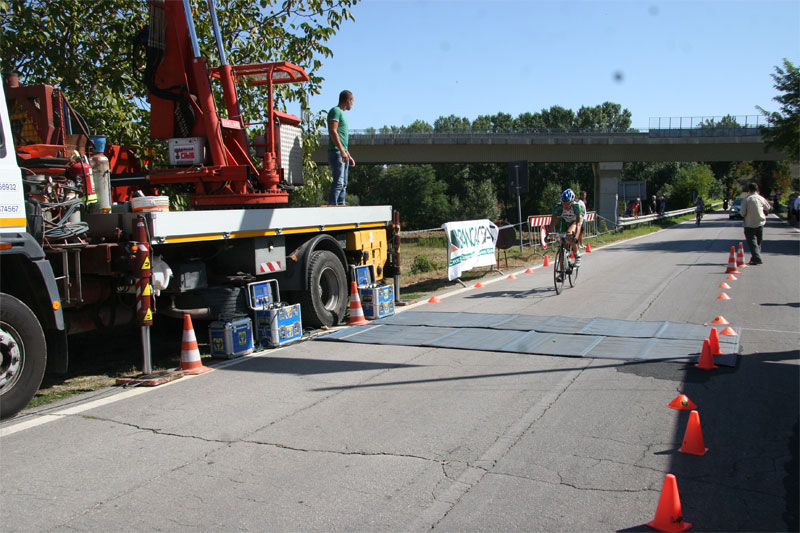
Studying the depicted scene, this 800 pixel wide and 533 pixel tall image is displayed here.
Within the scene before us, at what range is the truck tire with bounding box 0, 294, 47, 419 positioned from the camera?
18.7 ft

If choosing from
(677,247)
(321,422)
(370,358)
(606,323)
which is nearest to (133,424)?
(321,422)

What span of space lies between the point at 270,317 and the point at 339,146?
385 centimetres

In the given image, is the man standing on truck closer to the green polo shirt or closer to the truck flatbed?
the green polo shirt

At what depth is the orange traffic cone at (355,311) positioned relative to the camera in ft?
34.5

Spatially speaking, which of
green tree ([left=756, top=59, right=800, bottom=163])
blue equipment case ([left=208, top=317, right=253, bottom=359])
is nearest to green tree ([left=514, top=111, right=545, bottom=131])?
green tree ([left=756, top=59, right=800, bottom=163])

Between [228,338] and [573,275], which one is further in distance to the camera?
[573,275]

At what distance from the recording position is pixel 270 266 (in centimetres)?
903

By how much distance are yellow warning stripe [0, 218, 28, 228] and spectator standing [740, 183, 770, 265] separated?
674 inches

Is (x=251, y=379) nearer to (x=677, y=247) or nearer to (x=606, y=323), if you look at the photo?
(x=606, y=323)

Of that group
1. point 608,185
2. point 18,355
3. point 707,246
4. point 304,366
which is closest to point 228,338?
point 304,366

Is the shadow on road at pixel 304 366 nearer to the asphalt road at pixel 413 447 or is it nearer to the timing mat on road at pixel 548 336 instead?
the asphalt road at pixel 413 447

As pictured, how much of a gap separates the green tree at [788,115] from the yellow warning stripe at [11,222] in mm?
34994

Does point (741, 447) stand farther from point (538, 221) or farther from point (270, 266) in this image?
point (538, 221)

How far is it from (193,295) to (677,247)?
884 inches
